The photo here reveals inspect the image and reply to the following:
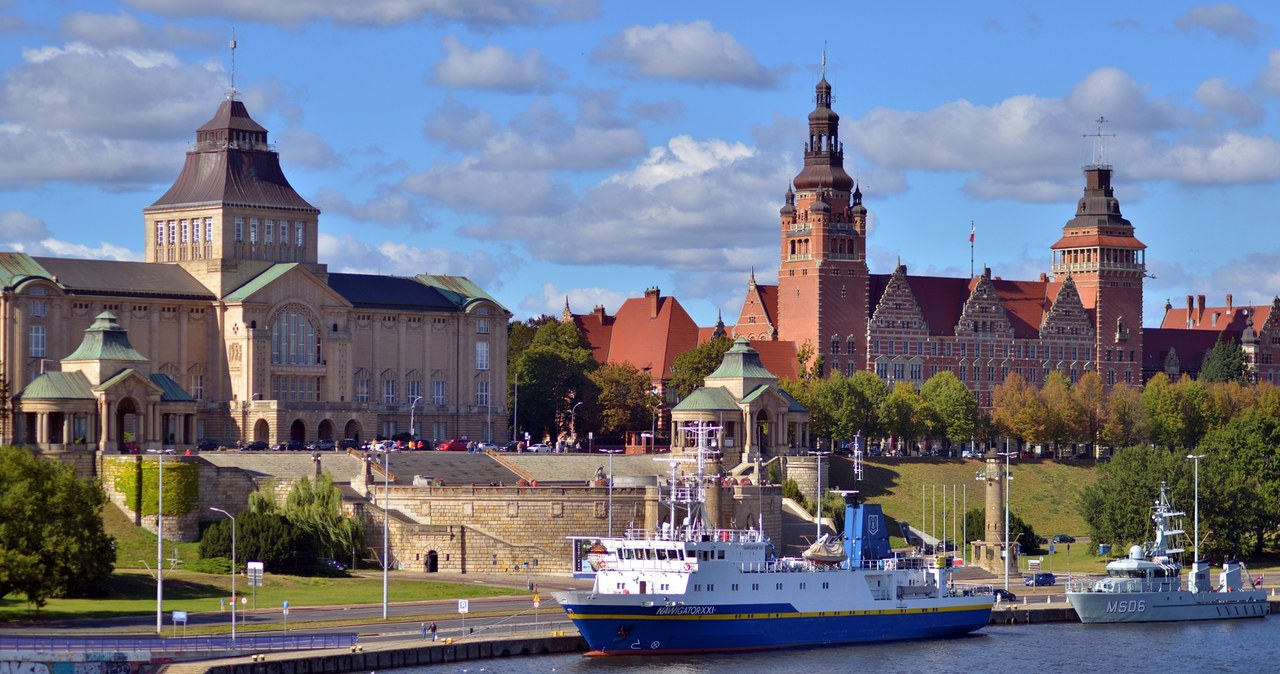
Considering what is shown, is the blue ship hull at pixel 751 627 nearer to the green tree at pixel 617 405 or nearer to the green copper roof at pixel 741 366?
the green copper roof at pixel 741 366

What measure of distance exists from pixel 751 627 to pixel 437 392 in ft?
235

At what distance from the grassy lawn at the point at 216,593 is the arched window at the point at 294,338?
141 feet

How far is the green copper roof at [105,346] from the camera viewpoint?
5753 inches

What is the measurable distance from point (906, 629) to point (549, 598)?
1804cm

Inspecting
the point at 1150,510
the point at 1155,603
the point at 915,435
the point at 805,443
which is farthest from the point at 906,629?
the point at 915,435

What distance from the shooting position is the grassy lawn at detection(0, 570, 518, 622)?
11144 cm

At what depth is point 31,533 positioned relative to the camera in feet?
365

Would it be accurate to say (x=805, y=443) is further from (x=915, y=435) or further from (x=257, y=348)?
(x=257, y=348)

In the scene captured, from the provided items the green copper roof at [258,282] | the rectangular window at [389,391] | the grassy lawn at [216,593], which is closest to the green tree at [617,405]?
the rectangular window at [389,391]

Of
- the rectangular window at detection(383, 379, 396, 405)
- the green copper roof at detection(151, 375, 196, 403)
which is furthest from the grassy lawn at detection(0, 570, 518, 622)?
the rectangular window at detection(383, 379, 396, 405)

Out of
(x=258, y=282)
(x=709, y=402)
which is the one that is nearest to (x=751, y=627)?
(x=709, y=402)

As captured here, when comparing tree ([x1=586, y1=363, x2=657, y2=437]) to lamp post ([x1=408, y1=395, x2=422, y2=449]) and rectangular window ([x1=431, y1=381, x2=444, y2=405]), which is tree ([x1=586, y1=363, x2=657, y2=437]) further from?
lamp post ([x1=408, y1=395, x2=422, y2=449])

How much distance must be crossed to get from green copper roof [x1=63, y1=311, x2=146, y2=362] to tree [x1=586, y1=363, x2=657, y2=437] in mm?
55267

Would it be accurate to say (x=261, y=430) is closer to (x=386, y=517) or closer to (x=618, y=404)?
(x=618, y=404)
